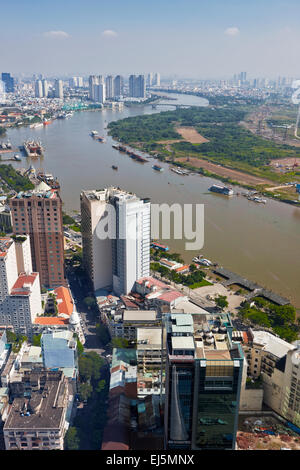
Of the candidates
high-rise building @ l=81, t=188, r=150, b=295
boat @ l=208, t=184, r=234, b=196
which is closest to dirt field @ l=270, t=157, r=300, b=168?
boat @ l=208, t=184, r=234, b=196

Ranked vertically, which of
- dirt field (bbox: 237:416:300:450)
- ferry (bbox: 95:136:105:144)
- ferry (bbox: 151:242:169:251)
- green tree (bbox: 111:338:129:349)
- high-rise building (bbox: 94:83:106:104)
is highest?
high-rise building (bbox: 94:83:106:104)

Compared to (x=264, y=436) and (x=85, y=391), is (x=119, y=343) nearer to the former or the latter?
(x=85, y=391)

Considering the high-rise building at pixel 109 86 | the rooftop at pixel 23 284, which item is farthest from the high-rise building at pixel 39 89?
the rooftop at pixel 23 284

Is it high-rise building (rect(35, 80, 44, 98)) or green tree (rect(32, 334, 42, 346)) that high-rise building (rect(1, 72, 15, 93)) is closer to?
high-rise building (rect(35, 80, 44, 98))

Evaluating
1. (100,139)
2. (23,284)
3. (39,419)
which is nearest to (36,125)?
(100,139)

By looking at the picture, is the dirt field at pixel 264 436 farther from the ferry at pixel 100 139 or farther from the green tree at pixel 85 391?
the ferry at pixel 100 139

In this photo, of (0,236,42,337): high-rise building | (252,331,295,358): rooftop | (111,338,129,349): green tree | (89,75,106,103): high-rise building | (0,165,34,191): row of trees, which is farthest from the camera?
(89,75,106,103): high-rise building
